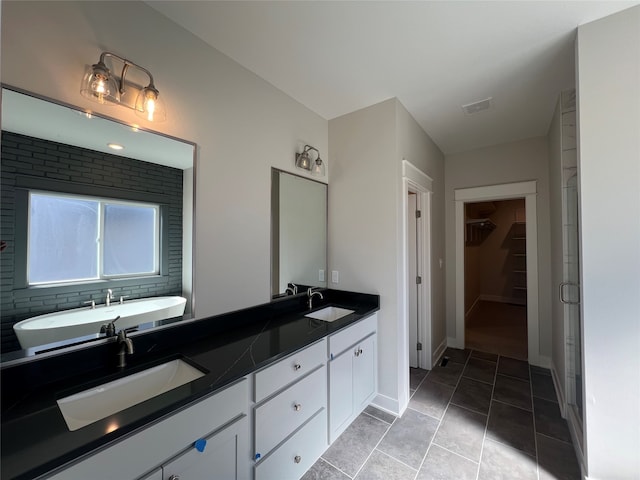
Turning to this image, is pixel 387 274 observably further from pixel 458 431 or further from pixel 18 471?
pixel 18 471

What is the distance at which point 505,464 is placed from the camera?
166 cm

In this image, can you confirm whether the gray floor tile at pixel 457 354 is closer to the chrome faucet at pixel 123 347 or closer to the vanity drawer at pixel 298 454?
the vanity drawer at pixel 298 454

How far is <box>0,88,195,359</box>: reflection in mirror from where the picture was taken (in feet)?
3.32

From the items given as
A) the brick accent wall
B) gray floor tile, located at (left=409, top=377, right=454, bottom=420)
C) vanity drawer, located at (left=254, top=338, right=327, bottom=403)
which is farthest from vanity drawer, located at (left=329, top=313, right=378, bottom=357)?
the brick accent wall

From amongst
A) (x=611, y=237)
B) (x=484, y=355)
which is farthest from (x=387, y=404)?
(x=611, y=237)

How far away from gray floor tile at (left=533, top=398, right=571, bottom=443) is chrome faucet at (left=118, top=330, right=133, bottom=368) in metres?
2.78

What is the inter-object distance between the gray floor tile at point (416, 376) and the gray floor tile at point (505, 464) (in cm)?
81

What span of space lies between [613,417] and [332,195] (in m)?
2.33

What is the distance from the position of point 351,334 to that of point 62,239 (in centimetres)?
171

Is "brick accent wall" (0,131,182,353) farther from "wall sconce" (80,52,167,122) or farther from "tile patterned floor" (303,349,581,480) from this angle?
"tile patterned floor" (303,349,581,480)

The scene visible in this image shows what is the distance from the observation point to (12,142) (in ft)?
3.30

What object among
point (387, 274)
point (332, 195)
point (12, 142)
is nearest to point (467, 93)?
point (332, 195)

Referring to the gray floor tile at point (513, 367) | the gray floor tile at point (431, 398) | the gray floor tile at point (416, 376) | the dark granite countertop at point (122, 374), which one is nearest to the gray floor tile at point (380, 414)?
the gray floor tile at point (431, 398)

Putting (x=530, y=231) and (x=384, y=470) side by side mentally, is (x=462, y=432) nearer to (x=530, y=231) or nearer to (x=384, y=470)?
(x=384, y=470)
